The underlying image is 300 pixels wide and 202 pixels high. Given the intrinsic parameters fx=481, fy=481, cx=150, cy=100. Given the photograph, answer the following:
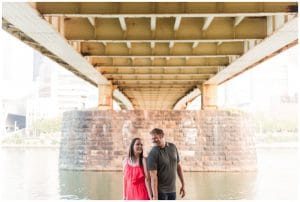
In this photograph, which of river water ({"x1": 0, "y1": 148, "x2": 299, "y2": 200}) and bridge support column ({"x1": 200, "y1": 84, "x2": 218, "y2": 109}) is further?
bridge support column ({"x1": 200, "y1": 84, "x2": 218, "y2": 109})

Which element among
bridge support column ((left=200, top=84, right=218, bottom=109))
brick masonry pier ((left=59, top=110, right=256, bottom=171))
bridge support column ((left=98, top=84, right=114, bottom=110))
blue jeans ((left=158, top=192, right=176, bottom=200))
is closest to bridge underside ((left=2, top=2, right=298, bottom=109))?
bridge support column ((left=98, top=84, right=114, bottom=110))

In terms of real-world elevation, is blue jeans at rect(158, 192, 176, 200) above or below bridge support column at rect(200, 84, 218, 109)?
below

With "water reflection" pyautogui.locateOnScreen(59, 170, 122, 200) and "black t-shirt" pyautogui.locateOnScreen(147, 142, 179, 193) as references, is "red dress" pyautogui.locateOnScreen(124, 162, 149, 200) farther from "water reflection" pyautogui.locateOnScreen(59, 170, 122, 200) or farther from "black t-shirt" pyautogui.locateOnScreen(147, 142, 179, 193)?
"water reflection" pyautogui.locateOnScreen(59, 170, 122, 200)

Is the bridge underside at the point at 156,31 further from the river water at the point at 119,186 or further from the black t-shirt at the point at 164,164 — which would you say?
the black t-shirt at the point at 164,164

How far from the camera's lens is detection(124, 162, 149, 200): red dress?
6.67 meters

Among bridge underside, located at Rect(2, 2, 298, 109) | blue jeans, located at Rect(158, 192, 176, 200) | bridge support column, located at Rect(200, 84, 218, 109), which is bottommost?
blue jeans, located at Rect(158, 192, 176, 200)

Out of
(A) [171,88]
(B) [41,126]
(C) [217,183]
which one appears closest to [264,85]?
(B) [41,126]

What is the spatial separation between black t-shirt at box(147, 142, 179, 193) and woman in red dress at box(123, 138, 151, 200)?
15 centimetres

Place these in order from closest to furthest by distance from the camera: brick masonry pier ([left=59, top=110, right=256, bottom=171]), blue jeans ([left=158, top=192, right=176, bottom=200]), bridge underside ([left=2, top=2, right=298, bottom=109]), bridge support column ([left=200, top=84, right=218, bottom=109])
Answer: blue jeans ([left=158, top=192, right=176, bottom=200]) < bridge underside ([left=2, top=2, right=298, bottom=109]) < brick masonry pier ([left=59, top=110, right=256, bottom=171]) < bridge support column ([left=200, top=84, right=218, bottom=109])

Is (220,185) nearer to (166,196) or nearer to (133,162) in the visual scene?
(166,196)

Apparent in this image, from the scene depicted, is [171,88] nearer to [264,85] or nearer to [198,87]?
[198,87]

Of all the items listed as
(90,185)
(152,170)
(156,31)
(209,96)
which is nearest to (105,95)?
(209,96)

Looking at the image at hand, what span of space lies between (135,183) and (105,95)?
21434mm

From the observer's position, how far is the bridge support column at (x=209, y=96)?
28.3 meters
